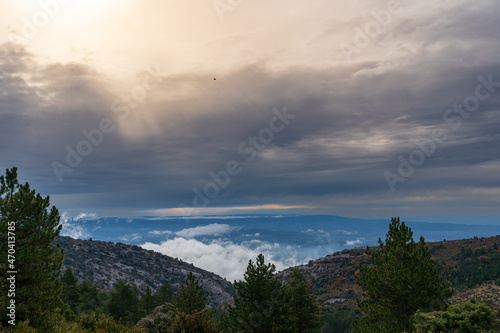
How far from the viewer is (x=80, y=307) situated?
51812 mm

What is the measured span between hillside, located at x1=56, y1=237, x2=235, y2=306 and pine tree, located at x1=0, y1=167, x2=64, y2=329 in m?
108

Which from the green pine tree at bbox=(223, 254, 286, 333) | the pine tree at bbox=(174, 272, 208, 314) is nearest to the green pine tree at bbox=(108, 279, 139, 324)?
the pine tree at bbox=(174, 272, 208, 314)

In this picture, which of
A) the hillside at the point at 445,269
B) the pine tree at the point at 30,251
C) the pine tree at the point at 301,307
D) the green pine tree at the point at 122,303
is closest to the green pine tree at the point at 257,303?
the pine tree at the point at 301,307

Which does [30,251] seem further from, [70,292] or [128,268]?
[128,268]

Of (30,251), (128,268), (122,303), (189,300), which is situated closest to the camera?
(30,251)

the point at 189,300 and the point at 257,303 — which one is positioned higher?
the point at 257,303

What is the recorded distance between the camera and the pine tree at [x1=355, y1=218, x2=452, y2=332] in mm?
22656

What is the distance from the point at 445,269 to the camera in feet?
302

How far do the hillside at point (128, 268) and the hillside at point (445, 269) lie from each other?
1676 inches

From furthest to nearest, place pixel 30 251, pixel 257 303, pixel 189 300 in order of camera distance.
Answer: pixel 189 300 → pixel 257 303 → pixel 30 251

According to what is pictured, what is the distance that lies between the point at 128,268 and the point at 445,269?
378 ft

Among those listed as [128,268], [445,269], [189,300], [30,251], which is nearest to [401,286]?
[189,300]

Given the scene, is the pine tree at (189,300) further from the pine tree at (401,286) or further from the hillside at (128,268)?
the hillside at (128,268)

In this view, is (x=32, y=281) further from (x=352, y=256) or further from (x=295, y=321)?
(x=352, y=256)
